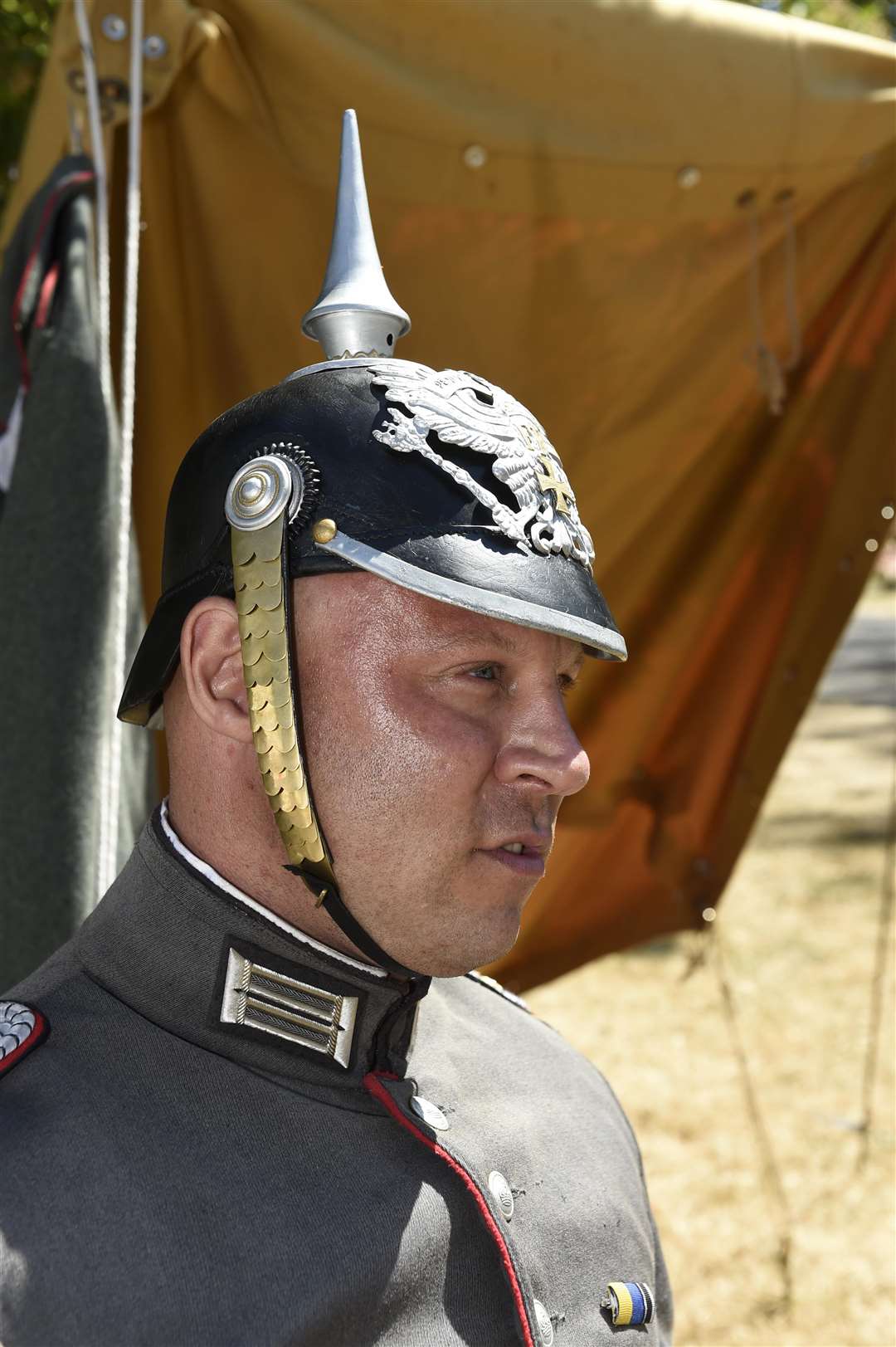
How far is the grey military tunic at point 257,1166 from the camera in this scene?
4.06 ft

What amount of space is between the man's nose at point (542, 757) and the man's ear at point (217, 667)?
29 centimetres

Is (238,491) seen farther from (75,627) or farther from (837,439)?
(837,439)

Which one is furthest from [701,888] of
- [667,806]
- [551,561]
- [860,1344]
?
[551,561]

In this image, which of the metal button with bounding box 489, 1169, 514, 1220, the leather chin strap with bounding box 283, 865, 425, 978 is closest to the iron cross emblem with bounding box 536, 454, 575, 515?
the leather chin strap with bounding box 283, 865, 425, 978

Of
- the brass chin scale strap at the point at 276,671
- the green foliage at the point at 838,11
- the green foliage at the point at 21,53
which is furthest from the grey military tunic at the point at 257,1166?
the green foliage at the point at 838,11

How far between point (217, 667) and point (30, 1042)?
440 mm

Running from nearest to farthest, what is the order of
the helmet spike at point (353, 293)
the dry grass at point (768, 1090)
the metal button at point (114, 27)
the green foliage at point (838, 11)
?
the helmet spike at point (353, 293) < the metal button at point (114, 27) < the dry grass at point (768, 1090) < the green foliage at point (838, 11)

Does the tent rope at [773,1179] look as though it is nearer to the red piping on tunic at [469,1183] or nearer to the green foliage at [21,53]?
the red piping on tunic at [469,1183]

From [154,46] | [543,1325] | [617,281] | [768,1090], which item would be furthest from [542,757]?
[768,1090]

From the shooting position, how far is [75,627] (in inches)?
84.2

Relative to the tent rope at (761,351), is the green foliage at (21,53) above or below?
above

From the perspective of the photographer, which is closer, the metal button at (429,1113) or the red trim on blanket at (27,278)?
the metal button at (429,1113)

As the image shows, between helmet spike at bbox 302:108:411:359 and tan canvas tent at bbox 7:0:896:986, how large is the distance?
79cm

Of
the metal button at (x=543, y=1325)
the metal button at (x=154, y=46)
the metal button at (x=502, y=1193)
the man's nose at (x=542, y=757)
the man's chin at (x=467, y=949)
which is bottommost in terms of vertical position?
the metal button at (x=543, y=1325)
